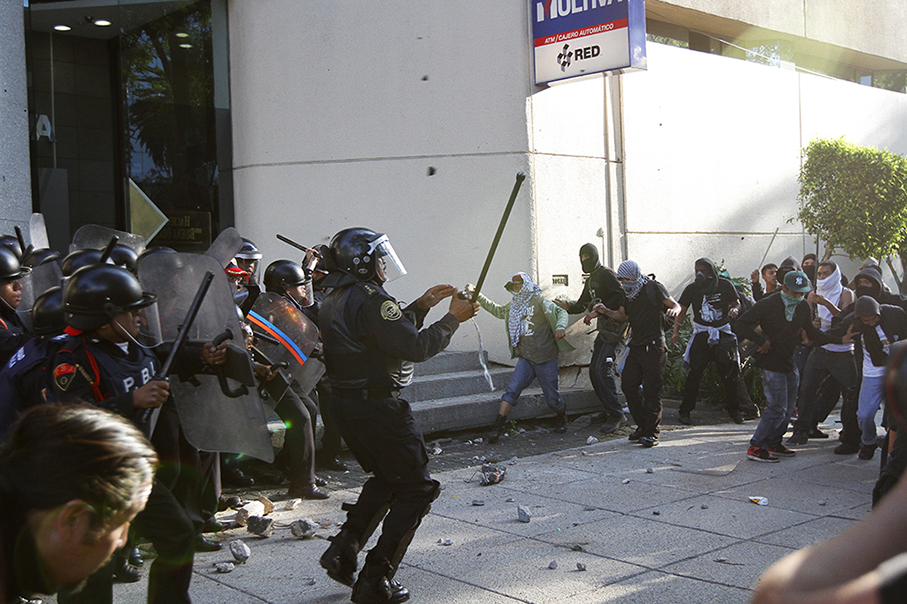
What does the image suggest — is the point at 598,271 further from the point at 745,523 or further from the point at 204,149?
the point at 204,149

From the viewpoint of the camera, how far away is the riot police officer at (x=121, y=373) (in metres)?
3.33

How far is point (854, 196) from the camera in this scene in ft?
47.3

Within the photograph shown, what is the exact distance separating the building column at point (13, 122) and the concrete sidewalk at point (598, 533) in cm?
427

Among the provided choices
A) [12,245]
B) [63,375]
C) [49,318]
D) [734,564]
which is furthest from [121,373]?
[734,564]

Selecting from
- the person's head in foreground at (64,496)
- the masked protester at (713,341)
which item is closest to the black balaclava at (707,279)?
the masked protester at (713,341)

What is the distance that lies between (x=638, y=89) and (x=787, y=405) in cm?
614

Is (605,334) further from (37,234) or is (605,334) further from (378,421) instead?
(37,234)

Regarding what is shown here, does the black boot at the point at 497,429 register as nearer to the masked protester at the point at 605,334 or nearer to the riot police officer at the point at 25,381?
the masked protester at the point at 605,334

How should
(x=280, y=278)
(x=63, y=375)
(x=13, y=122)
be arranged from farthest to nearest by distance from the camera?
(x=13, y=122) → (x=280, y=278) → (x=63, y=375)

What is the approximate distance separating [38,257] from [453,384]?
5.14 metres

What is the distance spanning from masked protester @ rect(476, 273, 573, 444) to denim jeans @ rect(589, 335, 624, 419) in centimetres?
46

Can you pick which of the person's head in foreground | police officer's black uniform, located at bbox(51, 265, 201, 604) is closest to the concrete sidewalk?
police officer's black uniform, located at bbox(51, 265, 201, 604)

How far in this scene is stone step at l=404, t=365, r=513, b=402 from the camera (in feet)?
30.6

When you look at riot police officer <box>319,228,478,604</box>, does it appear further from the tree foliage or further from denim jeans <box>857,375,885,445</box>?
the tree foliage
